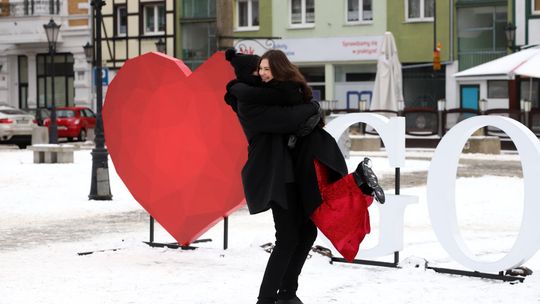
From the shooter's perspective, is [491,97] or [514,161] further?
[491,97]

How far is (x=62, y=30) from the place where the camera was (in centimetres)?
4747

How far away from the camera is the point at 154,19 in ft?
153

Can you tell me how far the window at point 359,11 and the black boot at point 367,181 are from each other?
35.8 metres

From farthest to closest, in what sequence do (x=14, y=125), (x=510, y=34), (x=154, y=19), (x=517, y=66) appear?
(x=154, y=19) → (x=510, y=34) → (x=14, y=125) → (x=517, y=66)

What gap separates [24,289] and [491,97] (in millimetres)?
33165

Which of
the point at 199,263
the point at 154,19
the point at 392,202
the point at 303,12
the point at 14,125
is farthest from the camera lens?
the point at 154,19

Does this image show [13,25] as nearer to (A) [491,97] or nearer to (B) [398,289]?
Answer: (A) [491,97]

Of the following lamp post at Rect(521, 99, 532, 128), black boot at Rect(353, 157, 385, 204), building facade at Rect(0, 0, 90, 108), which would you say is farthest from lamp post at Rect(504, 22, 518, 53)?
black boot at Rect(353, 157, 385, 204)

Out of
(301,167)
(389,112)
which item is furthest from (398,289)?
(389,112)

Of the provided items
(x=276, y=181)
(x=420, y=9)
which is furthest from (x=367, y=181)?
(x=420, y=9)

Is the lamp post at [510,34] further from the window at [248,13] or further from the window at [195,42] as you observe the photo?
the window at [195,42]

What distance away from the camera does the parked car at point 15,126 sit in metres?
32.4

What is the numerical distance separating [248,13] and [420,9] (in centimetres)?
740

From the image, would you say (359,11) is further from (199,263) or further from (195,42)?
(199,263)
